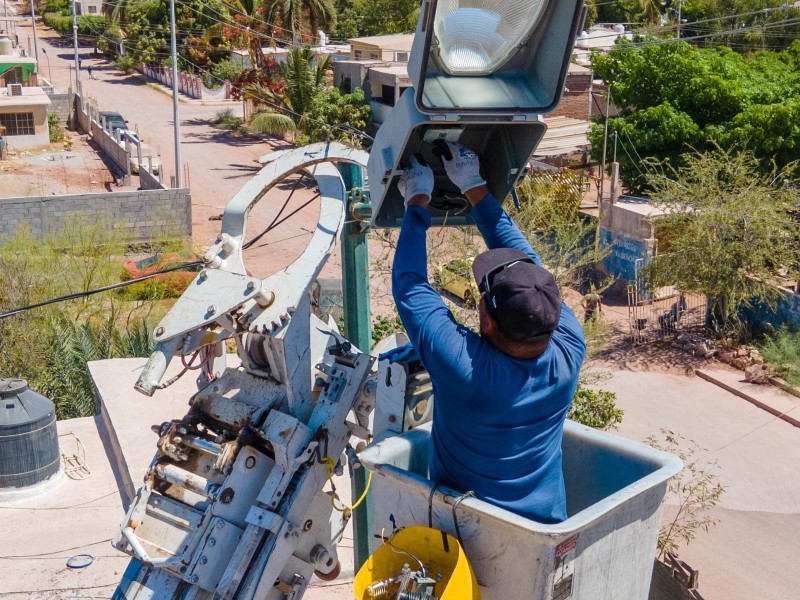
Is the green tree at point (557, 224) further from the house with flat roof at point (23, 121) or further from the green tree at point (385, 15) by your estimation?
the green tree at point (385, 15)

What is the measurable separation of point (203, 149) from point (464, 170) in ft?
108

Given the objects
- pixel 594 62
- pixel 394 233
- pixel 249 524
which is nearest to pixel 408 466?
pixel 249 524

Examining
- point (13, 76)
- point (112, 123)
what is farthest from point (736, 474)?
point (13, 76)

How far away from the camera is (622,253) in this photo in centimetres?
2094

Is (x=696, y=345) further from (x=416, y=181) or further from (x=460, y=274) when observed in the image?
(x=416, y=181)

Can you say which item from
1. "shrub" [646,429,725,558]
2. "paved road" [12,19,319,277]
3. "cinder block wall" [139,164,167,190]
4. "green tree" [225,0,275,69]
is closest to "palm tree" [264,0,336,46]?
"green tree" [225,0,275,69]

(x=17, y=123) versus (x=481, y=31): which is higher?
(x=481, y=31)

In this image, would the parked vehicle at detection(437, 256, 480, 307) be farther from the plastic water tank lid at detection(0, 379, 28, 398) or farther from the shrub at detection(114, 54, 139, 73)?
the shrub at detection(114, 54, 139, 73)

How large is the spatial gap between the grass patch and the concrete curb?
0.85 m

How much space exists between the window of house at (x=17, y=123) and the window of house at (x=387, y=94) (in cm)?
1454

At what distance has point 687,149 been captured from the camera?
23312 millimetres

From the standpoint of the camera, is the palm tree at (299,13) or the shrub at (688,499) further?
the palm tree at (299,13)

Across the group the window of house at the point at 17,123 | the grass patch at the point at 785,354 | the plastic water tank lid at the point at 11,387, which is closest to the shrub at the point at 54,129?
the window of house at the point at 17,123

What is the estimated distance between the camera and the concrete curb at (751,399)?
49.1 feet
